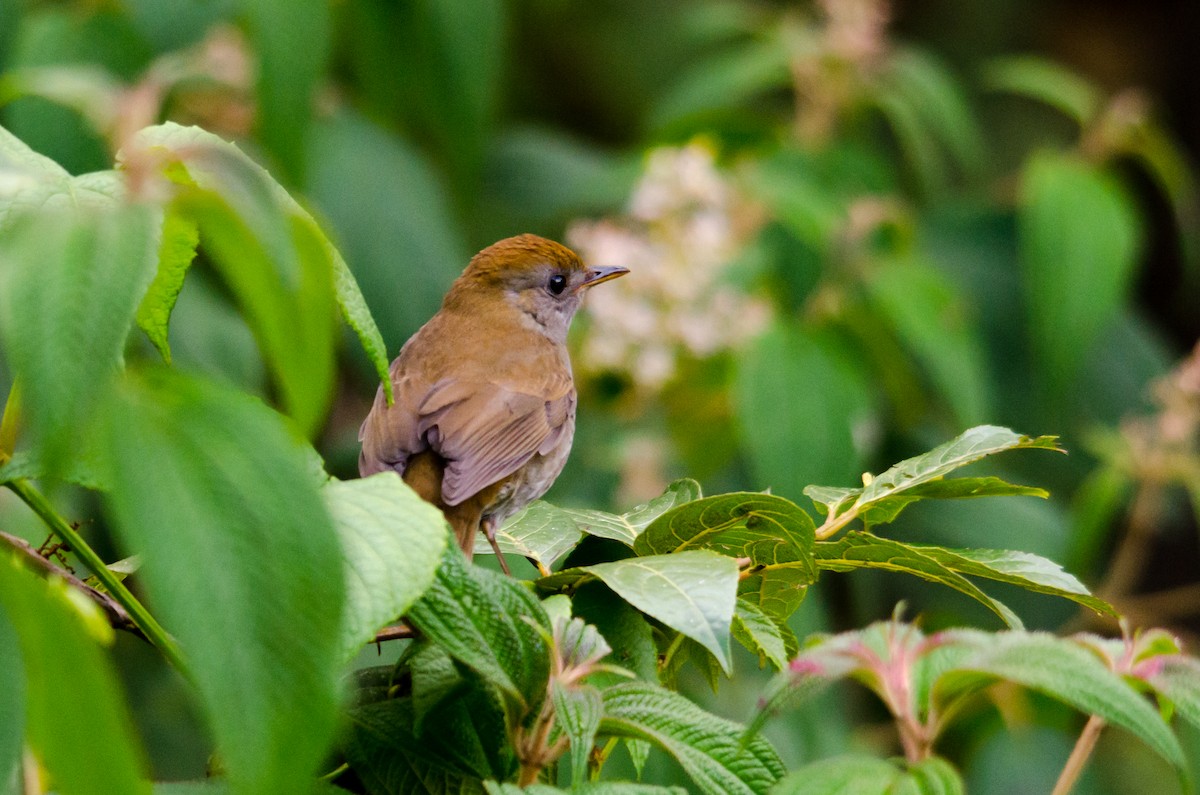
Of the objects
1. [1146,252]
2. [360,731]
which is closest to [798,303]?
[360,731]

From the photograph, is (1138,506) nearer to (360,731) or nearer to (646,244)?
(646,244)

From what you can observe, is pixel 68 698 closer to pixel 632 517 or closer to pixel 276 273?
pixel 276 273

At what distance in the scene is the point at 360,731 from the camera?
46.0 inches

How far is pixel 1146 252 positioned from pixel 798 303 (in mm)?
3619

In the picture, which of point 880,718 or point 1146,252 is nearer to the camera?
point 880,718

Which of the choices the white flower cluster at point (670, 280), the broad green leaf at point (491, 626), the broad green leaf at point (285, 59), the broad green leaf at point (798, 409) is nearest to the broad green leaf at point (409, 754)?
the broad green leaf at point (491, 626)

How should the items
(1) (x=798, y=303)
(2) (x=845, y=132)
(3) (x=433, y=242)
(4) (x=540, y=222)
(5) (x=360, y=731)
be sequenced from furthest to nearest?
(4) (x=540, y=222) → (2) (x=845, y=132) → (3) (x=433, y=242) → (1) (x=798, y=303) → (5) (x=360, y=731)

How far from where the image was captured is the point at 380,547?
39.4 inches

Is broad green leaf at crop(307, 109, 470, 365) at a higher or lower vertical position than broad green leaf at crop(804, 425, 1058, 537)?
lower

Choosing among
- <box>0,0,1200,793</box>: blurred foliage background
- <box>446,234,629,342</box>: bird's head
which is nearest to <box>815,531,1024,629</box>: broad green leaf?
<box>0,0,1200,793</box>: blurred foliage background

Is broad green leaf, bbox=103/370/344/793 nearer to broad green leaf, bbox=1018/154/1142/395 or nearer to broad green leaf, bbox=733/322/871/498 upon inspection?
broad green leaf, bbox=733/322/871/498

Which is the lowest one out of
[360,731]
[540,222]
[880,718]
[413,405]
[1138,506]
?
[880,718]

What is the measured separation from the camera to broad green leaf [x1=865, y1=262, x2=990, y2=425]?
137 inches

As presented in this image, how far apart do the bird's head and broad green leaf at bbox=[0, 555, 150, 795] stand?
216cm
